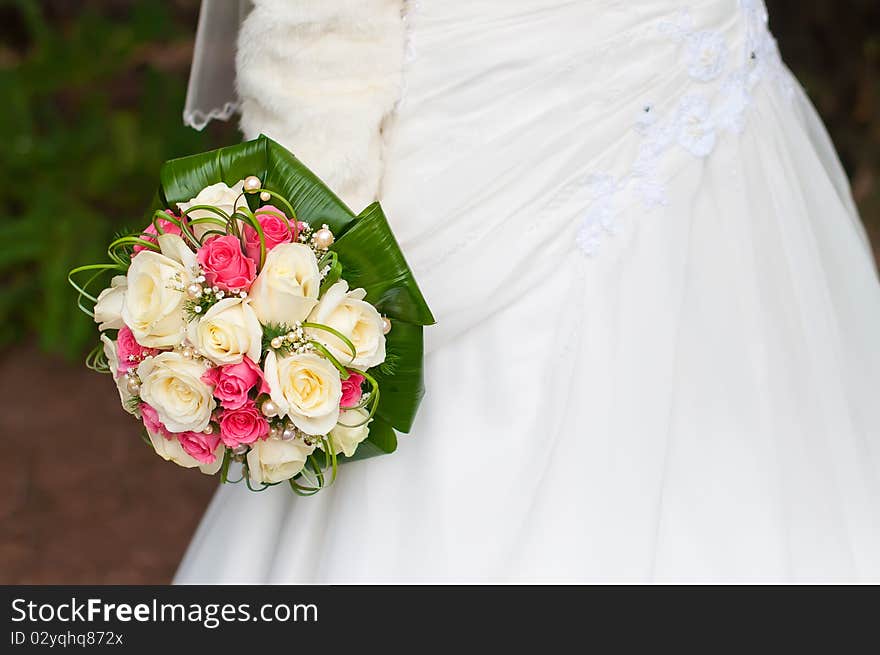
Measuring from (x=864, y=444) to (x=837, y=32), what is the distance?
329 centimetres

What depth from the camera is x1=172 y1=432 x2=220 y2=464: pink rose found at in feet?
3.96

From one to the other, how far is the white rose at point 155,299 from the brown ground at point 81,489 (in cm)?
183

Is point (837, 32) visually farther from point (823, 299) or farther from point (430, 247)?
point (430, 247)

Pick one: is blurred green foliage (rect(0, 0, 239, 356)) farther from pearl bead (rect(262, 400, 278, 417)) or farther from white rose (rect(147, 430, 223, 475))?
pearl bead (rect(262, 400, 278, 417))

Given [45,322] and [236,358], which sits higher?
[236,358]

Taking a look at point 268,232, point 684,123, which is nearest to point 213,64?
point 268,232

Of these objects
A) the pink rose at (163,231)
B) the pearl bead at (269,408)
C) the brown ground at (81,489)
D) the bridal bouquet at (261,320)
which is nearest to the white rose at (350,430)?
the bridal bouquet at (261,320)

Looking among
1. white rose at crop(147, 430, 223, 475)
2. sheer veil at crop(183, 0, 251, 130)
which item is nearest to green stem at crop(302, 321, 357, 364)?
white rose at crop(147, 430, 223, 475)

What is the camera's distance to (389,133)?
1.36 m

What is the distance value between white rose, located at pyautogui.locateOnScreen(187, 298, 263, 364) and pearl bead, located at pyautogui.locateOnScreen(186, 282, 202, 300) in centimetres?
Result: 3

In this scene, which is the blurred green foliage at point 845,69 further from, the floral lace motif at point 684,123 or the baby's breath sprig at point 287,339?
the baby's breath sprig at point 287,339

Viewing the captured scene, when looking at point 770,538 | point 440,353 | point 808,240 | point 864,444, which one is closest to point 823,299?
point 808,240

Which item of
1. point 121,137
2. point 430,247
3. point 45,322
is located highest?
point 430,247

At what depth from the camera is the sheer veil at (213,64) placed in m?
1.60
